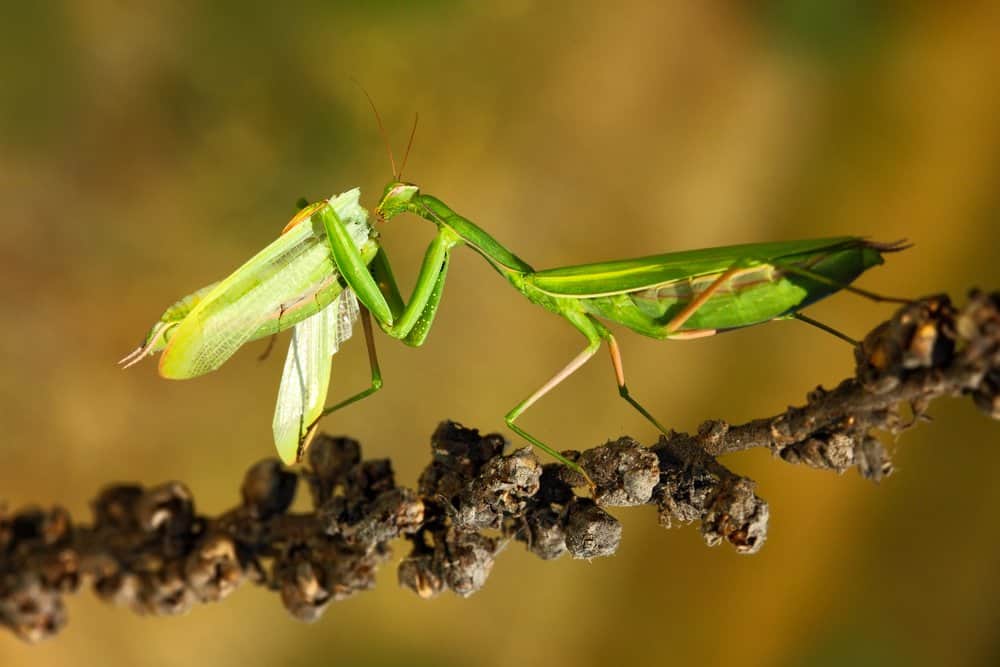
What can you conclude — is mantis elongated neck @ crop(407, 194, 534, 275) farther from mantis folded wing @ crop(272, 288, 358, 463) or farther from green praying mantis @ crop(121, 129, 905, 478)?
mantis folded wing @ crop(272, 288, 358, 463)

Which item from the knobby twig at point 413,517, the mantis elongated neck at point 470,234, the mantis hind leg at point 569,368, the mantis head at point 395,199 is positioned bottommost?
the knobby twig at point 413,517

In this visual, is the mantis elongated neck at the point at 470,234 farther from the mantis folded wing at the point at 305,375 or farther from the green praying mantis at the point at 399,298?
the mantis folded wing at the point at 305,375

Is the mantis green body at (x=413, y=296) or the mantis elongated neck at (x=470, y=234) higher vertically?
the mantis elongated neck at (x=470, y=234)

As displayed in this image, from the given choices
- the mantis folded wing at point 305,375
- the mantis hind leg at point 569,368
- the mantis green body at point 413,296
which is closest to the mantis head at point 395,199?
the mantis green body at point 413,296

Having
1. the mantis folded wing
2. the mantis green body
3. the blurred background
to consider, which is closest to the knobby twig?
the mantis green body

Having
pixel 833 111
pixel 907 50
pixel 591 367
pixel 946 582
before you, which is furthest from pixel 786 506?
pixel 907 50

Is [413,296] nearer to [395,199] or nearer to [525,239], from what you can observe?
[395,199]
